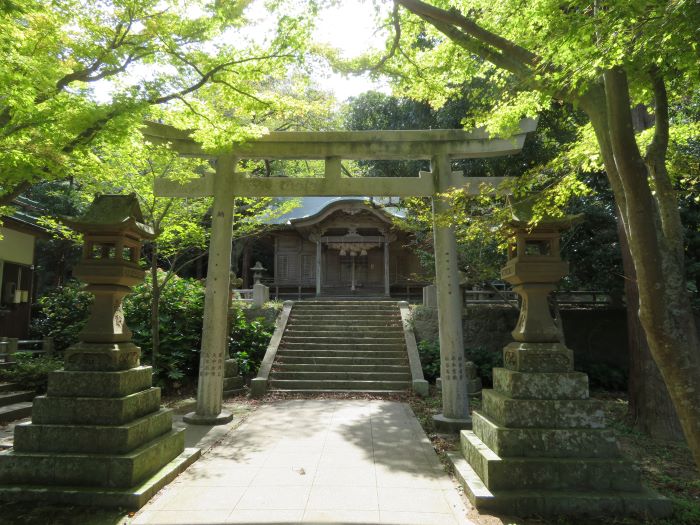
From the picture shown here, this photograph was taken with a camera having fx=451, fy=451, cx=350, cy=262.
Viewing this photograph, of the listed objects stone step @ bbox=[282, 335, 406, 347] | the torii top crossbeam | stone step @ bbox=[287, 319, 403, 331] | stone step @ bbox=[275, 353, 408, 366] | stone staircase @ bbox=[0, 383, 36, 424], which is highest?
the torii top crossbeam

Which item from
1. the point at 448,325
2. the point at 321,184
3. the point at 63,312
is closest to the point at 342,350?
the point at 448,325

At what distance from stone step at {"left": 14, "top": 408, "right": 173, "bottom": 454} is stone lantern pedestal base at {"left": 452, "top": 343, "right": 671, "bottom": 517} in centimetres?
354

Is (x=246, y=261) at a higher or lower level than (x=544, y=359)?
higher

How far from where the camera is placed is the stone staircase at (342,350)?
440 inches

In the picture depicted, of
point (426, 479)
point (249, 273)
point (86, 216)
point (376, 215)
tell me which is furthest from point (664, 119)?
point (249, 273)

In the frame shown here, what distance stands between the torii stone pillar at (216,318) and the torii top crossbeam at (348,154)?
1.22 ft

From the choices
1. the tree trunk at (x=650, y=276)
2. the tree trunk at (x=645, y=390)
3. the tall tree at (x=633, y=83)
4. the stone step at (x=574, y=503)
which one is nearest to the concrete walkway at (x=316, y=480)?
the stone step at (x=574, y=503)

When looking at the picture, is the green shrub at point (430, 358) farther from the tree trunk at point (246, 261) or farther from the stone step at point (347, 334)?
the tree trunk at point (246, 261)

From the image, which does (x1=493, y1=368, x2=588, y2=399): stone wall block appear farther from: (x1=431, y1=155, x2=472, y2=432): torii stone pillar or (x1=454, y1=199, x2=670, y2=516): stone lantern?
(x1=431, y1=155, x2=472, y2=432): torii stone pillar

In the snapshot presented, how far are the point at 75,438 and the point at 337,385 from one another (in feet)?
23.5

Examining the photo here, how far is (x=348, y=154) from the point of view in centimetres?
845

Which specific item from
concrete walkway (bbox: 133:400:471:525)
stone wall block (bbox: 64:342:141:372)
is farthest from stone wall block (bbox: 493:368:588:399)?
stone wall block (bbox: 64:342:141:372)

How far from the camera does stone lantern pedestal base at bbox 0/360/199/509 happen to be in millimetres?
4305

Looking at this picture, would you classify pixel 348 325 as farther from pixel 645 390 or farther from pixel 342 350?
pixel 645 390
